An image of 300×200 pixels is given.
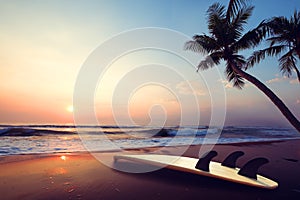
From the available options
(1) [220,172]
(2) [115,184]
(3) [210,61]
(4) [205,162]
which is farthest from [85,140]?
(1) [220,172]

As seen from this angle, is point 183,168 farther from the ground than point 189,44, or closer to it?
closer to it

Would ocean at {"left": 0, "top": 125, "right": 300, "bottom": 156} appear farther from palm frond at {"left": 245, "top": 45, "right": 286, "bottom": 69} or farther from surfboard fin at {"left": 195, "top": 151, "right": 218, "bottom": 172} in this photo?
palm frond at {"left": 245, "top": 45, "right": 286, "bottom": 69}

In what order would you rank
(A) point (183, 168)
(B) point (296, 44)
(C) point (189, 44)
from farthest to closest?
(C) point (189, 44) → (B) point (296, 44) → (A) point (183, 168)

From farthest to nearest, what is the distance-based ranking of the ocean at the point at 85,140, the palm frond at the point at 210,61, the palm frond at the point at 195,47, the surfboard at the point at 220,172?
1. the ocean at the point at 85,140
2. the palm frond at the point at 195,47
3. the palm frond at the point at 210,61
4. the surfboard at the point at 220,172

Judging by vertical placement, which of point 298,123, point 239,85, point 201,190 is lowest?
point 201,190

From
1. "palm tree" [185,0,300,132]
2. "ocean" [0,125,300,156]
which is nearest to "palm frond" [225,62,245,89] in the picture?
"palm tree" [185,0,300,132]

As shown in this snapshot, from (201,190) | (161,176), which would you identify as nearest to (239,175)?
(201,190)

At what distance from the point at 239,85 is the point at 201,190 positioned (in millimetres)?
5016

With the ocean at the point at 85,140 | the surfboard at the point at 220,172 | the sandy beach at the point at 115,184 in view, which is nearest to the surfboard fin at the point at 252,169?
the surfboard at the point at 220,172

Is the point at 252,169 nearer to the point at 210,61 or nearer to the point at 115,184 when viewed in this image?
the point at 115,184

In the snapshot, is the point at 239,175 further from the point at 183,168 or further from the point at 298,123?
the point at 298,123

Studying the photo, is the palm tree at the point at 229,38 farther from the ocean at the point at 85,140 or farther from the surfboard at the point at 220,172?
the ocean at the point at 85,140

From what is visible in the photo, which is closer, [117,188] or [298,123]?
[117,188]

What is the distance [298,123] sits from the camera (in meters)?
4.77
